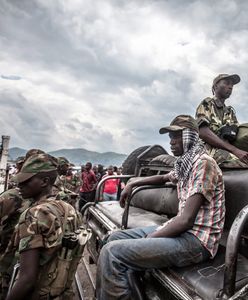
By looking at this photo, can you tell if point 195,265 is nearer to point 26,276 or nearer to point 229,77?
point 26,276

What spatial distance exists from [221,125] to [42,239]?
2.03 metres

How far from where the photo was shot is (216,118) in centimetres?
285

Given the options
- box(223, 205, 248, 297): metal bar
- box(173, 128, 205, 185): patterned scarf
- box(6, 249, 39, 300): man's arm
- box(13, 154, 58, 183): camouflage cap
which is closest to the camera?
box(223, 205, 248, 297): metal bar

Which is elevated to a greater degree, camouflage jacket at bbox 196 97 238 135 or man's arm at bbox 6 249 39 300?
camouflage jacket at bbox 196 97 238 135

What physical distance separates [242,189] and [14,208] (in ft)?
6.72

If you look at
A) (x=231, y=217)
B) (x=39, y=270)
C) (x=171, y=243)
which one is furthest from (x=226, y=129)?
(x=39, y=270)

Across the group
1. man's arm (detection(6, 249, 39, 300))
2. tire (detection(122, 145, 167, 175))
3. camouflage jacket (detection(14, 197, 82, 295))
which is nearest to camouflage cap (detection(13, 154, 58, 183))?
camouflage jacket (detection(14, 197, 82, 295))

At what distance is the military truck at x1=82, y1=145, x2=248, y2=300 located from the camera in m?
1.36

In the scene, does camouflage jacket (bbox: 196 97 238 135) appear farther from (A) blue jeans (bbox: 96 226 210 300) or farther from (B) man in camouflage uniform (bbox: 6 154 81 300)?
(B) man in camouflage uniform (bbox: 6 154 81 300)

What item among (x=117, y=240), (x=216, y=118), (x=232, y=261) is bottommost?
(x=117, y=240)

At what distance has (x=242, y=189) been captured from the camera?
204 centimetres

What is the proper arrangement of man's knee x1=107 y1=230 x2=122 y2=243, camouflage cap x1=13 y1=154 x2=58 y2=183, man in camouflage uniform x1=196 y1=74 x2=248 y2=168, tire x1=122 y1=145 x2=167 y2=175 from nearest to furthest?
1. camouflage cap x1=13 y1=154 x2=58 y2=183
2. man's knee x1=107 y1=230 x2=122 y2=243
3. man in camouflage uniform x1=196 y1=74 x2=248 y2=168
4. tire x1=122 y1=145 x2=167 y2=175

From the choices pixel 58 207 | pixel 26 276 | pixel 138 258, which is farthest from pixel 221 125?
pixel 26 276

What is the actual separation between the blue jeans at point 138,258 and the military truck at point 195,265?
0.21 feet
